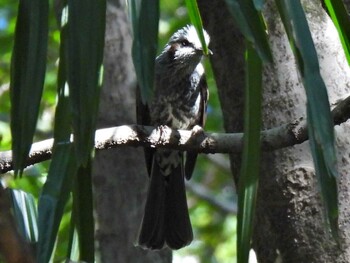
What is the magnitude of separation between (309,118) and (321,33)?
1.36 meters

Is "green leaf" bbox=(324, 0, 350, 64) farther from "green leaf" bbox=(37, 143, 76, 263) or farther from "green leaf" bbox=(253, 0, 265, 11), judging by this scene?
"green leaf" bbox=(37, 143, 76, 263)

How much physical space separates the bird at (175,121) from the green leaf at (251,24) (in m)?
2.42

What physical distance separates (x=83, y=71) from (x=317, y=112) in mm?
423

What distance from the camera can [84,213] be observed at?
69.7 inches

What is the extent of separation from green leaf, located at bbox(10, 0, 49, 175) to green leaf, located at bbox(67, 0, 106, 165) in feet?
0.29

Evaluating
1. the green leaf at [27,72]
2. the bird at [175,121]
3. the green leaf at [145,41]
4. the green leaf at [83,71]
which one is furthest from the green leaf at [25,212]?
the bird at [175,121]

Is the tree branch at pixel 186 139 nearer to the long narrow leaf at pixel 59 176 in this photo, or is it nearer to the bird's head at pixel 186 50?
the long narrow leaf at pixel 59 176

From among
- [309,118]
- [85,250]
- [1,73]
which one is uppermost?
[1,73]

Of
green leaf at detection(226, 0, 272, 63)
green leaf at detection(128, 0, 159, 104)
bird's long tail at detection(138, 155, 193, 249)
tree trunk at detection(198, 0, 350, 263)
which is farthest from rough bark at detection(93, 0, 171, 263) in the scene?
green leaf at detection(226, 0, 272, 63)

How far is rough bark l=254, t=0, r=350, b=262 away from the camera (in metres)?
2.59

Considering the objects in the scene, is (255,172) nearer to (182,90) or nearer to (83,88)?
(83,88)

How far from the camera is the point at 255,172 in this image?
171 centimetres

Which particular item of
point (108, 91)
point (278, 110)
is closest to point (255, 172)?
point (278, 110)

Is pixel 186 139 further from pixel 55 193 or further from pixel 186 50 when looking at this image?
pixel 186 50
